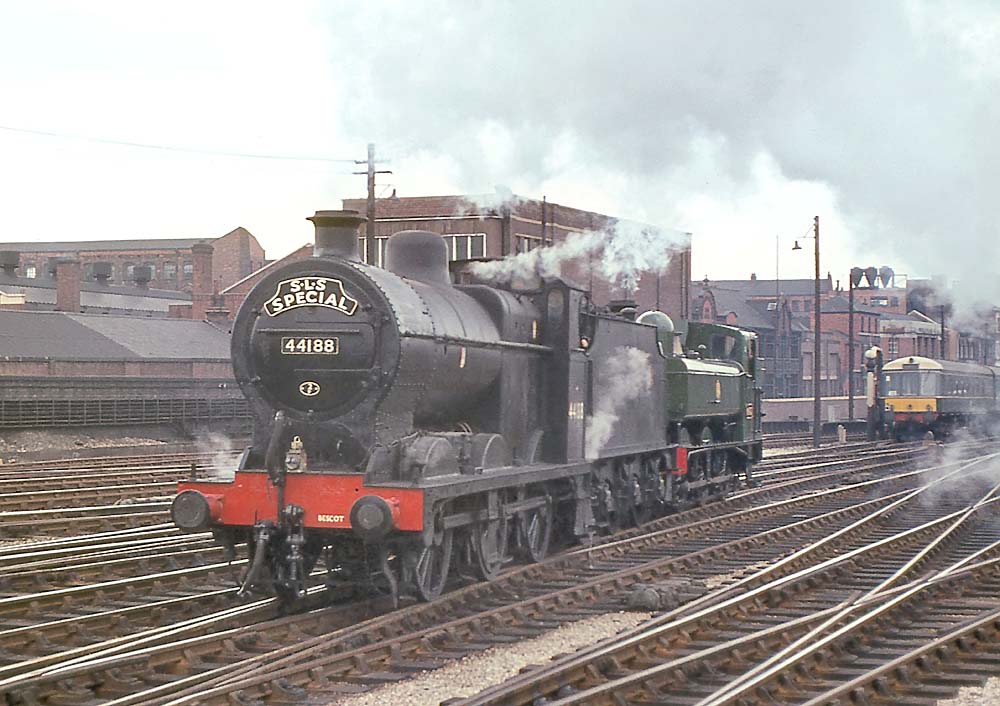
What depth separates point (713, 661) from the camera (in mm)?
8508

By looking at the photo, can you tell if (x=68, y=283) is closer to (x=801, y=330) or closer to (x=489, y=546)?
(x=489, y=546)

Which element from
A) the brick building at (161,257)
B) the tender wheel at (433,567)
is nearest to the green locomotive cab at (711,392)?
the tender wheel at (433,567)

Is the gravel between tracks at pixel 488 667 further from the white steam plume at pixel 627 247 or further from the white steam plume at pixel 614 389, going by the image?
the white steam plume at pixel 627 247

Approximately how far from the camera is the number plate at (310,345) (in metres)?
10.1

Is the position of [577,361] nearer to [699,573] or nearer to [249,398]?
[699,573]

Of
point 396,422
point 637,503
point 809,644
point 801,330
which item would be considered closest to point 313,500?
point 396,422

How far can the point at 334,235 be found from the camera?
10555mm

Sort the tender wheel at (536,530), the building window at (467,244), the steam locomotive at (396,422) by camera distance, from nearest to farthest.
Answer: the steam locomotive at (396,422) < the tender wheel at (536,530) < the building window at (467,244)

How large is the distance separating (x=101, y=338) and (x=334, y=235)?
1353 inches

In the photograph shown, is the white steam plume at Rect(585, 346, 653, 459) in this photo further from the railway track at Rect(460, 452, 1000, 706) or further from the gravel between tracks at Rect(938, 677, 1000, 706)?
the gravel between tracks at Rect(938, 677, 1000, 706)

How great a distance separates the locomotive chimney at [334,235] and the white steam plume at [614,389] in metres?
4.12

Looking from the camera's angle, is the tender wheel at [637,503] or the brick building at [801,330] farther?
the brick building at [801,330]

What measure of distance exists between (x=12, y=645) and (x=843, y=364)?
3085 inches

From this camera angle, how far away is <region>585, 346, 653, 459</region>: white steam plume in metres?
13.9
